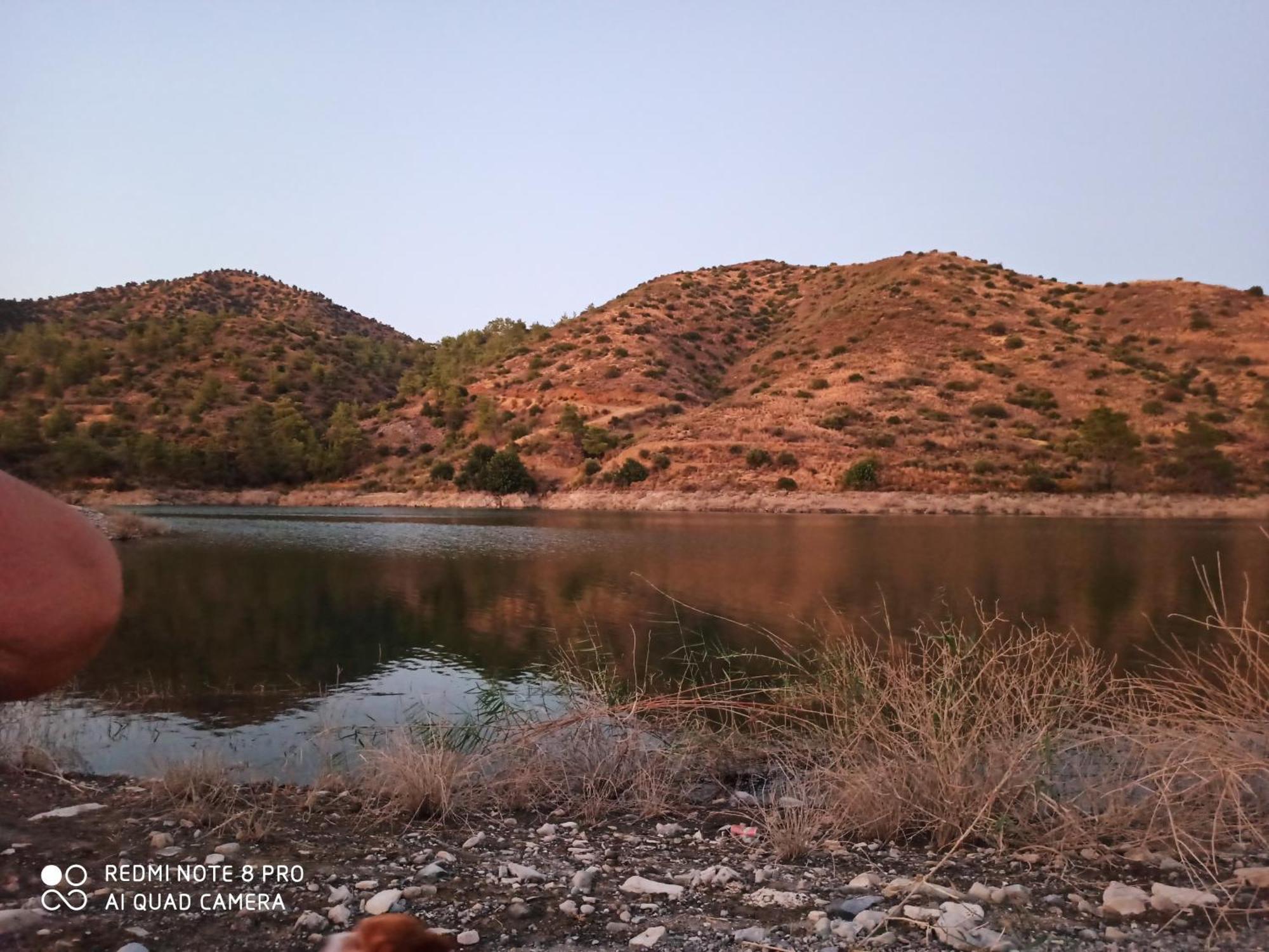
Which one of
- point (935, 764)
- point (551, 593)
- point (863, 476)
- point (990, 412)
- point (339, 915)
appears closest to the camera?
point (339, 915)

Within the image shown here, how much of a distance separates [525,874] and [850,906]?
1.55 m

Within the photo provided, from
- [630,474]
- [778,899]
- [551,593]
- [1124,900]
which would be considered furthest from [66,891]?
[630,474]

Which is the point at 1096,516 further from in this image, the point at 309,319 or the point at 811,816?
the point at 309,319

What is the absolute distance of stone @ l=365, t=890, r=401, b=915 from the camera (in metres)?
3.67

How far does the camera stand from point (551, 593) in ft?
61.7

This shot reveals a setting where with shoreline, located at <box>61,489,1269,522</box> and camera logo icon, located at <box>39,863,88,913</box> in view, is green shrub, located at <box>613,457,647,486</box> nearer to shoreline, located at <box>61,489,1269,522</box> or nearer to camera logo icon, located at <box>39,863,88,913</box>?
shoreline, located at <box>61,489,1269,522</box>

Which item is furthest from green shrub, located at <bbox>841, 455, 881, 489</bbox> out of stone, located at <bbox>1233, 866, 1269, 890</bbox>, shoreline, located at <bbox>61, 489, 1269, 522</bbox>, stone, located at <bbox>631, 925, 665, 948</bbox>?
stone, located at <bbox>631, 925, 665, 948</bbox>

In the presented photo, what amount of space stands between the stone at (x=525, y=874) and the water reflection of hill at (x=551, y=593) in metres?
4.74

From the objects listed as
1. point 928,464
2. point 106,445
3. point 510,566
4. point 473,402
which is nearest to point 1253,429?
point 928,464

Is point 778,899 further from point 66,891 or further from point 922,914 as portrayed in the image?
point 66,891

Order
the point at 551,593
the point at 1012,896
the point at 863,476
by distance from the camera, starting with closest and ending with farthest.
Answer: the point at 1012,896 < the point at 551,593 < the point at 863,476

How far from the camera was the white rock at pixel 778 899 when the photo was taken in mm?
3842

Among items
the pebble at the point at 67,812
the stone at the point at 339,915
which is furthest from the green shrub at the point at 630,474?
the stone at the point at 339,915

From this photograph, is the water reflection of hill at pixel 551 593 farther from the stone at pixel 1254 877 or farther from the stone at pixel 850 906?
the stone at pixel 1254 877
